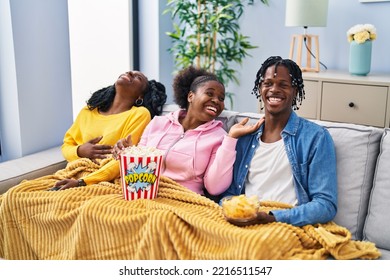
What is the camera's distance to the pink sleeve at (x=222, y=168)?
177 centimetres

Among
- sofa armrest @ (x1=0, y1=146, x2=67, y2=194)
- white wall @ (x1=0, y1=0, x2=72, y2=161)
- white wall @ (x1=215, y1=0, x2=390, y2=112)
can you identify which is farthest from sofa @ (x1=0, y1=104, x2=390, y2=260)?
white wall @ (x1=215, y1=0, x2=390, y2=112)

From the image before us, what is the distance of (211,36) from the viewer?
12.5 feet

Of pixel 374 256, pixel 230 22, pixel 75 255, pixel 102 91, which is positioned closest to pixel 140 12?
pixel 230 22

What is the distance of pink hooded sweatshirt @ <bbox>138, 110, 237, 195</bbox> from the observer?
178 cm

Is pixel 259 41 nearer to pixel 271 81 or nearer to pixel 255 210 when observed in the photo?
pixel 271 81

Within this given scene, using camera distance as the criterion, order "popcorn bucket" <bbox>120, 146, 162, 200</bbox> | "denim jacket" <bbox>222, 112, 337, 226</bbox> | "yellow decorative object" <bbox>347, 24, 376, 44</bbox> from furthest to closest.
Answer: "yellow decorative object" <bbox>347, 24, 376, 44</bbox>
"popcorn bucket" <bbox>120, 146, 162, 200</bbox>
"denim jacket" <bbox>222, 112, 337, 226</bbox>

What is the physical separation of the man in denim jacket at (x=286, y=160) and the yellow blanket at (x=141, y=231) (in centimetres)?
7

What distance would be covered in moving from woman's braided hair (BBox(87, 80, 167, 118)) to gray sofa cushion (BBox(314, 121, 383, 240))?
868 mm

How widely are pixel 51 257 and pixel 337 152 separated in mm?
1066

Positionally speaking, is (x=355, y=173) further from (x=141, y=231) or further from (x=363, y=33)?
(x=363, y=33)

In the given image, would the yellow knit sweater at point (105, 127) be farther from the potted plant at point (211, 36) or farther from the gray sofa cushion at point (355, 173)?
the potted plant at point (211, 36)

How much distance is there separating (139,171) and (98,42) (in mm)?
2418

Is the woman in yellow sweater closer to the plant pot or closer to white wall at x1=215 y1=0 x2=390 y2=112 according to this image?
the plant pot

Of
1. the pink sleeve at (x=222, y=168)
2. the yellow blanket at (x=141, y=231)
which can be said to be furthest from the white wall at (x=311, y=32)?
the yellow blanket at (x=141, y=231)
